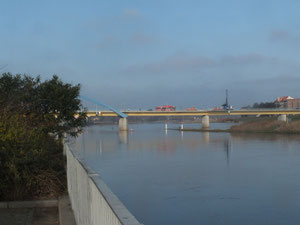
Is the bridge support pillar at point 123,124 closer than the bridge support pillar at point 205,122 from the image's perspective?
Yes

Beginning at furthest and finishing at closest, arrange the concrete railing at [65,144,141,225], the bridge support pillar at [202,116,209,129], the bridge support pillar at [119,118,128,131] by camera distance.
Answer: the bridge support pillar at [202,116,209,129]
the bridge support pillar at [119,118,128,131]
the concrete railing at [65,144,141,225]

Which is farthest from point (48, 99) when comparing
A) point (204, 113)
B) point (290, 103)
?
point (290, 103)

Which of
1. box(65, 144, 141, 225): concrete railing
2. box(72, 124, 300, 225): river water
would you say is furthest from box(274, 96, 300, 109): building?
box(65, 144, 141, 225): concrete railing

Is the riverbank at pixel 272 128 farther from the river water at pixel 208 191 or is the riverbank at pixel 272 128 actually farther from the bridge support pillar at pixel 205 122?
the river water at pixel 208 191

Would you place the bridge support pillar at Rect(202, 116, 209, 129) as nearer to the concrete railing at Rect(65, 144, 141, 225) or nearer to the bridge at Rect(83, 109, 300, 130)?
the bridge at Rect(83, 109, 300, 130)

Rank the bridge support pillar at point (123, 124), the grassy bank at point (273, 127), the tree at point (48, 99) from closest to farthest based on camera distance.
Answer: the tree at point (48, 99), the grassy bank at point (273, 127), the bridge support pillar at point (123, 124)

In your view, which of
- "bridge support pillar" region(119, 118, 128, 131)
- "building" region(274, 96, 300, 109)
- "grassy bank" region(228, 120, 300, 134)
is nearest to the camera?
"grassy bank" region(228, 120, 300, 134)

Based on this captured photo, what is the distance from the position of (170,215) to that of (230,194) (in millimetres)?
4255

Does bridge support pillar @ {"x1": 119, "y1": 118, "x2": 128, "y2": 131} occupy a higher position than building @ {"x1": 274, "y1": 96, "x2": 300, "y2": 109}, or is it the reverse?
building @ {"x1": 274, "y1": 96, "x2": 300, "y2": 109}

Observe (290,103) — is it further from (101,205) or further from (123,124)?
(101,205)

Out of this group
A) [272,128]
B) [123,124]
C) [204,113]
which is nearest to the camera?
[272,128]

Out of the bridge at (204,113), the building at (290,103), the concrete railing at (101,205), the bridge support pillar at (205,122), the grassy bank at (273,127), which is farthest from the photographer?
the building at (290,103)

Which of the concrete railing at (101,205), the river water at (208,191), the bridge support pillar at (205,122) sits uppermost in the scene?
the concrete railing at (101,205)

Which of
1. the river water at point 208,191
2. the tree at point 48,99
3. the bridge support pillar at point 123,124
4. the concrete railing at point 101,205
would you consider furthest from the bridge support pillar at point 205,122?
the concrete railing at point 101,205
